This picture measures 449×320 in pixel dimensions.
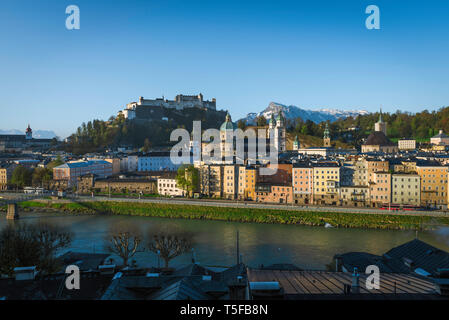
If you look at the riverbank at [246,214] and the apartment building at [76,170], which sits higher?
the apartment building at [76,170]

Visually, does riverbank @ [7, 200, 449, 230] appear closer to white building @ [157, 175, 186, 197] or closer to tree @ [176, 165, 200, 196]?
tree @ [176, 165, 200, 196]

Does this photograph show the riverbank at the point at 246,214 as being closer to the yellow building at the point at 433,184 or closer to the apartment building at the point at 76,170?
the yellow building at the point at 433,184

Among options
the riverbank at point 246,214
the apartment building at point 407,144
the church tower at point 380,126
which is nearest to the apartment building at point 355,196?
the riverbank at point 246,214

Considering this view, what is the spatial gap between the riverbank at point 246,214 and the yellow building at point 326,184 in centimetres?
263

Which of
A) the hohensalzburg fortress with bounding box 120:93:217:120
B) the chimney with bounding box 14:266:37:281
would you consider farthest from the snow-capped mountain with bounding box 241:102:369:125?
the chimney with bounding box 14:266:37:281

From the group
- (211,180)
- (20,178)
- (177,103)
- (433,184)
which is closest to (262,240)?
(211,180)

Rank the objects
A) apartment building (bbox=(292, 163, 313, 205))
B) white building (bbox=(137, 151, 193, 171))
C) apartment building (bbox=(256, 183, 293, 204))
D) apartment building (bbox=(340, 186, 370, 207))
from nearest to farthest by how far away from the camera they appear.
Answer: apartment building (bbox=(340, 186, 370, 207)) → apartment building (bbox=(292, 163, 313, 205)) → apartment building (bbox=(256, 183, 293, 204)) → white building (bbox=(137, 151, 193, 171))

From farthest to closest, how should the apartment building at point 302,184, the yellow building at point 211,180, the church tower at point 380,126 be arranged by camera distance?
the church tower at point 380,126, the yellow building at point 211,180, the apartment building at point 302,184

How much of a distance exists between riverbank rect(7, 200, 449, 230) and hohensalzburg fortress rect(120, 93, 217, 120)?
29318 millimetres

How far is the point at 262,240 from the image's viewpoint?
1339 cm

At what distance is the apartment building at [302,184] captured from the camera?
1970cm

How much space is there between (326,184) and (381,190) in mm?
2793

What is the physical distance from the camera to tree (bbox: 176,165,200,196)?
21.3 meters

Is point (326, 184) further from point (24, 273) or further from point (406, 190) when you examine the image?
point (24, 273)
